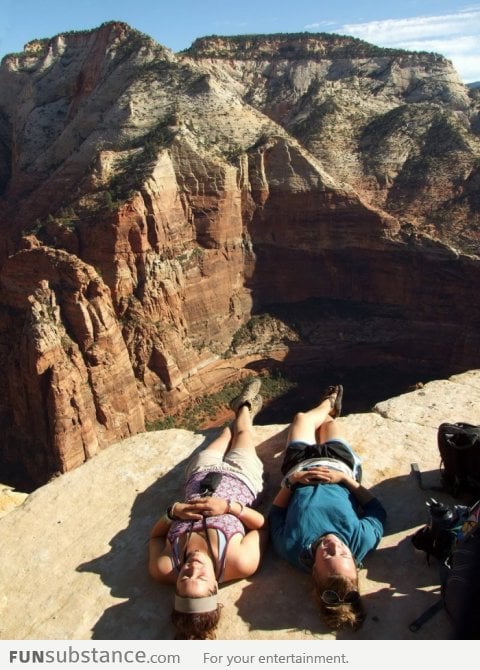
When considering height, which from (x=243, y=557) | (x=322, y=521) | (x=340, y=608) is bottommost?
(x=340, y=608)

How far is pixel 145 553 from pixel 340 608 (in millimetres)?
2617

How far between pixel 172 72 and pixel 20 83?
2577 cm

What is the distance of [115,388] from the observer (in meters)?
24.5

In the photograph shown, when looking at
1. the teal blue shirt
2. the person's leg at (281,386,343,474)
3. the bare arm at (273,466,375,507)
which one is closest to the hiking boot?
the person's leg at (281,386,343,474)

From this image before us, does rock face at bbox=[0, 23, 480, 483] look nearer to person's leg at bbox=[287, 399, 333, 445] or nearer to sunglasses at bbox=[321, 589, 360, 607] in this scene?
person's leg at bbox=[287, 399, 333, 445]

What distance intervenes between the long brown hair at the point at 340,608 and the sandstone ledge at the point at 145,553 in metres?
0.16

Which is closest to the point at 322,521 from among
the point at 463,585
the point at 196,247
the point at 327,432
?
the point at 463,585

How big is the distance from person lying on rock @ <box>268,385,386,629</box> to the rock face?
17117 millimetres

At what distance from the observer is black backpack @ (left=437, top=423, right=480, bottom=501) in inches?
259

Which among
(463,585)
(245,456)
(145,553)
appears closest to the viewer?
(463,585)

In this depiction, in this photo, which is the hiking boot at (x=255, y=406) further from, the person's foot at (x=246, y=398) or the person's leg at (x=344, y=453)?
the person's leg at (x=344, y=453)

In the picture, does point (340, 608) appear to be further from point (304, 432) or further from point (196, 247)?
point (196, 247)

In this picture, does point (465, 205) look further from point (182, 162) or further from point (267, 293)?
point (182, 162)

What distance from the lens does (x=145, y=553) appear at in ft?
21.7
